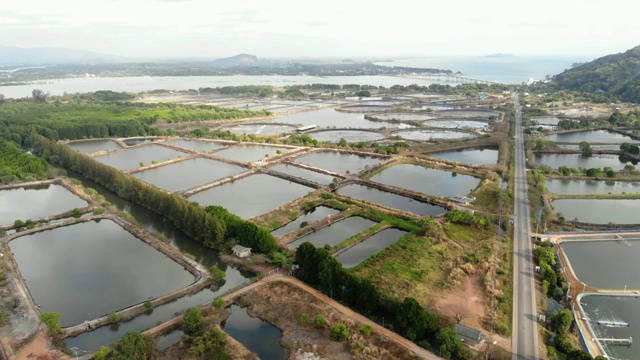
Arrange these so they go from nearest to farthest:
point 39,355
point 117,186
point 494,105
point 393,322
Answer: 1. point 39,355
2. point 393,322
3. point 117,186
4. point 494,105

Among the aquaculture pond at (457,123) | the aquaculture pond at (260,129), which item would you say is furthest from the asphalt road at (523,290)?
the aquaculture pond at (260,129)

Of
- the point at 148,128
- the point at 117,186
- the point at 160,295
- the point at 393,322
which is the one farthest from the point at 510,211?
the point at 148,128

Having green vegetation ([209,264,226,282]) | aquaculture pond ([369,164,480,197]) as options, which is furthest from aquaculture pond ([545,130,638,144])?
green vegetation ([209,264,226,282])

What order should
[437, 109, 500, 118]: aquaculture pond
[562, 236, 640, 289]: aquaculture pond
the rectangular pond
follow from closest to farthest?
[562, 236, 640, 289]: aquaculture pond → the rectangular pond → [437, 109, 500, 118]: aquaculture pond

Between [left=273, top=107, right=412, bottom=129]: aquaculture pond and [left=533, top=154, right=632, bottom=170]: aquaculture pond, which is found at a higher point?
[left=273, top=107, right=412, bottom=129]: aquaculture pond

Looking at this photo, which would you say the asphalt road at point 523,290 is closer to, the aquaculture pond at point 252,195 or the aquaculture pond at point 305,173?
the aquaculture pond at point 305,173

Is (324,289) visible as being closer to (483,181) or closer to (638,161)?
(483,181)

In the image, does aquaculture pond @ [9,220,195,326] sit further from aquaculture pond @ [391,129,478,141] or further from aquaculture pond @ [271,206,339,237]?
aquaculture pond @ [391,129,478,141]
